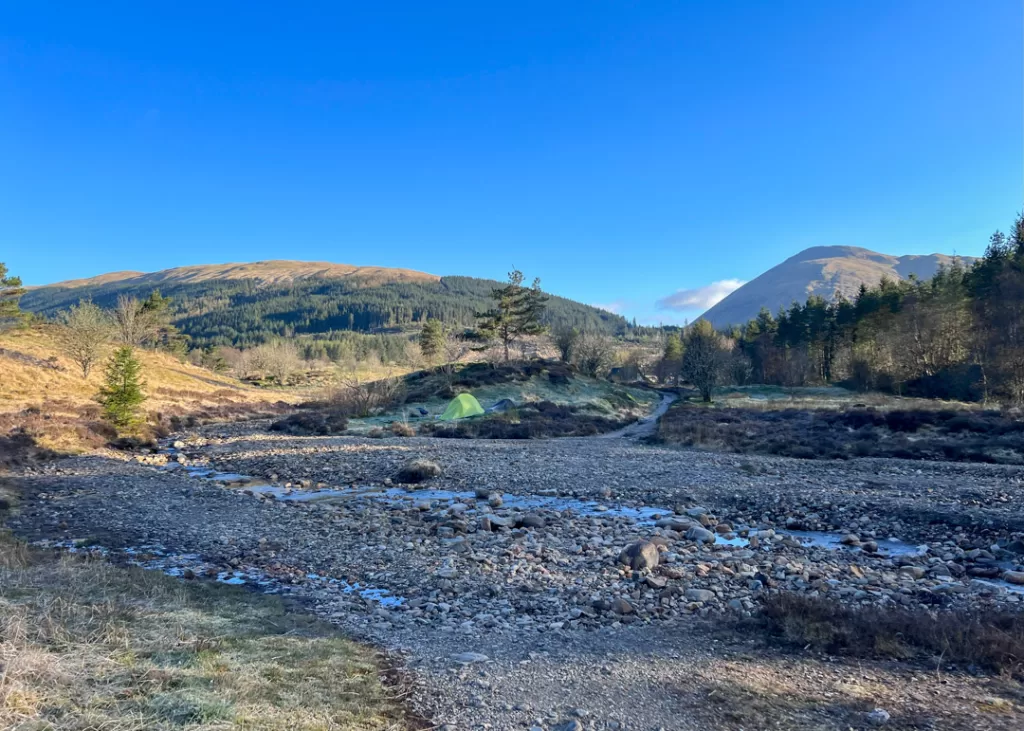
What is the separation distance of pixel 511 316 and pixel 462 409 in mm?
19441

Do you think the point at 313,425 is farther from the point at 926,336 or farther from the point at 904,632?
the point at 926,336

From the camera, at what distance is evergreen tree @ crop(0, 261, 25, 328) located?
55656mm

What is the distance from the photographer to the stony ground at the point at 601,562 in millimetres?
5191

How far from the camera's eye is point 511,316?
194 ft

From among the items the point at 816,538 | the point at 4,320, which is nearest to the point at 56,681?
the point at 816,538

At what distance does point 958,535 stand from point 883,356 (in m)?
52.3

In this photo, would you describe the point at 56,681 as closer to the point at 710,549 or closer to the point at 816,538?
the point at 710,549

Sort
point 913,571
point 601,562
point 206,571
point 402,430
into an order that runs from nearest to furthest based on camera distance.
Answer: point 913,571 < point 206,571 < point 601,562 < point 402,430

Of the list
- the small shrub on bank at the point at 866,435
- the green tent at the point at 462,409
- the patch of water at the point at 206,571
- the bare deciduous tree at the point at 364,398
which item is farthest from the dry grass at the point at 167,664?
the bare deciduous tree at the point at 364,398

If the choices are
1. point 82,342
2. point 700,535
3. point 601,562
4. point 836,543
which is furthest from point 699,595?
point 82,342

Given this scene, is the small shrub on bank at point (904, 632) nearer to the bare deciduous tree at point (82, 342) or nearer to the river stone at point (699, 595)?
the river stone at point (699, 595)

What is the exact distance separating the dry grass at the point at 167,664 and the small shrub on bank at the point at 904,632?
4800 mm

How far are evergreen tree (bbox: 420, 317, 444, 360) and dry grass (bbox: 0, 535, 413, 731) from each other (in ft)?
173

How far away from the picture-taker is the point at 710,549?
35.1 feet
